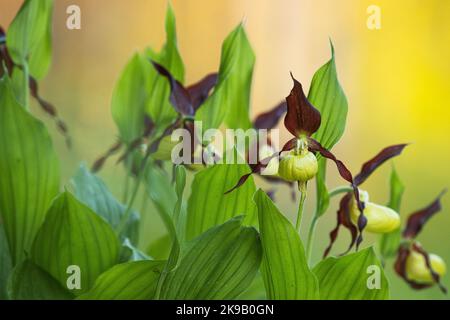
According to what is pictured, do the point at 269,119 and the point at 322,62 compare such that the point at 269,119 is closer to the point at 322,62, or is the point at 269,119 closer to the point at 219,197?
the point at 219,197

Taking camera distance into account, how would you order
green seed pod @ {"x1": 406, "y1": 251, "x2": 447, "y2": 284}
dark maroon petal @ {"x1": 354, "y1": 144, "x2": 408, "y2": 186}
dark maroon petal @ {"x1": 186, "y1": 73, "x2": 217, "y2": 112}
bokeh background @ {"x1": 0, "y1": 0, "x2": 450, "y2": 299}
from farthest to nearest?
bokeh background @ {"x1": 0, "y1": 0, "x2": 450, "y2": 299} → green seed pod @ {"x1": 406, "y1": 251, "x2": 447, "y2": 284} → dark maroon petal @ {"x1": 186, "y1": 73, "x2": 217, "y2": 112} → dark maroon petal @ {"x1": 354, "y1": 144, "x2": 408, "y2": 186}

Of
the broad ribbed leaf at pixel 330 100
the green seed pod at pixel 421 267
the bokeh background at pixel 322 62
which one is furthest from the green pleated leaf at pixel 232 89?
the bokeh background at pixel 322 62

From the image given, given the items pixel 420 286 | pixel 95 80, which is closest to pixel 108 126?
pixel 95 80

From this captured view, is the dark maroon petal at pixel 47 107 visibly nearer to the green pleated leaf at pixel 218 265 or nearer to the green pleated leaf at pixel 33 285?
the green pleated leaf at pixel 33 285

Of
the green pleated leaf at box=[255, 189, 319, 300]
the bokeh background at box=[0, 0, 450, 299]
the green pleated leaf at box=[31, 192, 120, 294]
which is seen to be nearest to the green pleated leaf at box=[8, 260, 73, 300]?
the green pleated leaf at box=[31, 192, 120, 294]

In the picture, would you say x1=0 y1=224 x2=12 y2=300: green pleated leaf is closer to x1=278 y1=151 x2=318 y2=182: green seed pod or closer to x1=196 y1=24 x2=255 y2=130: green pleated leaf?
x1=196 y1=24 x2=255 y2=130: green pleated leaf
